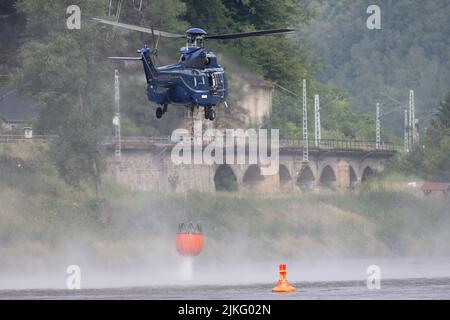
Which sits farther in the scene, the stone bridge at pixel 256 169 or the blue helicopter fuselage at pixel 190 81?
the stone bridge at pixel 256 169

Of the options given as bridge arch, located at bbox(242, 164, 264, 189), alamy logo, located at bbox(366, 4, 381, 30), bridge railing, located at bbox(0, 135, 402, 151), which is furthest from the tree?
alamy logo, located at bbox(366, 4, 381, 30)

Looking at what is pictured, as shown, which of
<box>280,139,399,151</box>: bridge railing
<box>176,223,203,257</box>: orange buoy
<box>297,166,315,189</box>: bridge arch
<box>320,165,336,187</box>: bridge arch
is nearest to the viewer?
<box>176,223,203,257</box>: orange buoy

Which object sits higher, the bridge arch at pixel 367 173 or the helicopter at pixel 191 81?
the helicopter at pixel 191 81

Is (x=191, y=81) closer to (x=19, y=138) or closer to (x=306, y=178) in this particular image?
(x=19, y=138)

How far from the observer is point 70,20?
8988cm

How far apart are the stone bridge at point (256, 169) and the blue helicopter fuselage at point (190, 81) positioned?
39829 mm

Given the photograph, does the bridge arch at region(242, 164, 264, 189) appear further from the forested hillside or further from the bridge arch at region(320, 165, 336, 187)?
the forested hillside

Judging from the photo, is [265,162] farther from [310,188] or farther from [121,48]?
[121,48]

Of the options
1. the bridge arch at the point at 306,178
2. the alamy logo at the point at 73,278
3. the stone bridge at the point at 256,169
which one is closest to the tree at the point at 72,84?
the stone bridge at the point at 256,169

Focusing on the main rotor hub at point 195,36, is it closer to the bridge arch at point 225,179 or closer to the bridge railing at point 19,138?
the bridge railing at point 19,138

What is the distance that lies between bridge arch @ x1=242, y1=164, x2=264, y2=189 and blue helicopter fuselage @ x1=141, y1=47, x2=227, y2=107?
53.8 m

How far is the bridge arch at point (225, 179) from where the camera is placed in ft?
353

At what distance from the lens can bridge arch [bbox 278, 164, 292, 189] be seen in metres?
114

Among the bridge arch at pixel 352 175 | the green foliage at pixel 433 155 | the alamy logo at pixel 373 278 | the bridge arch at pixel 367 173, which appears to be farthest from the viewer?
the bridge arch at pixel 367 173
